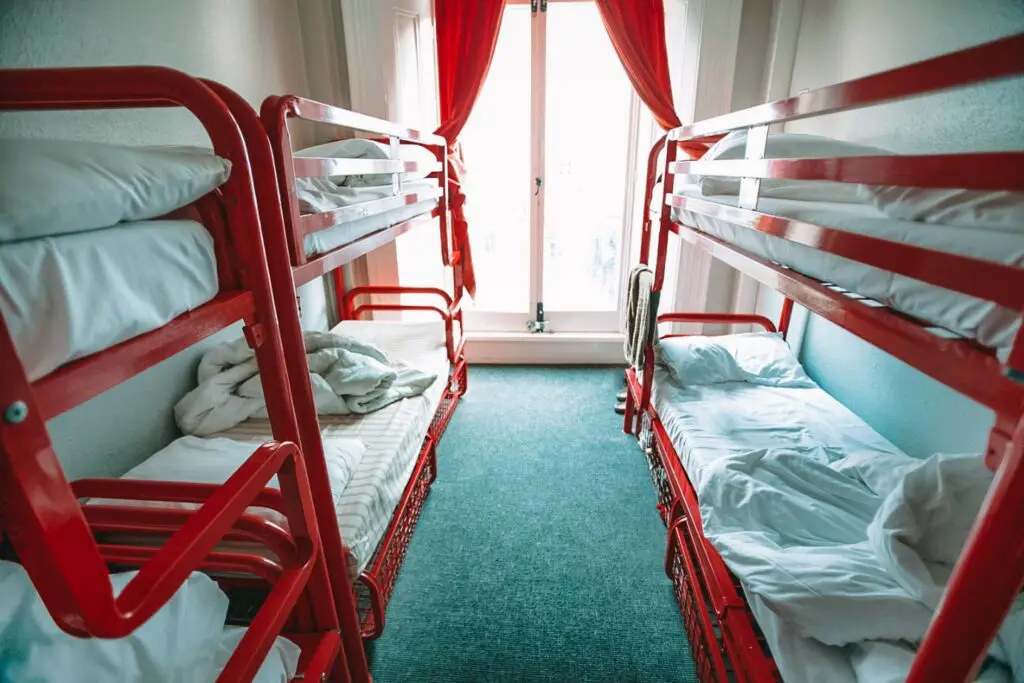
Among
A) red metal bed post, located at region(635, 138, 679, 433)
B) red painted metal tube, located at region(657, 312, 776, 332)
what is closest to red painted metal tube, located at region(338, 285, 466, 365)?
red metal bed post, located at region(635, 138, 679, 433)

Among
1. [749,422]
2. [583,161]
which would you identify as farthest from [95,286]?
[583,161]

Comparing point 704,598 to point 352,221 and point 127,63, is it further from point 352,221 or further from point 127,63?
point 127,63

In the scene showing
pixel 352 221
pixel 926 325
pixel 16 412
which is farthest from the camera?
pixel 352 221

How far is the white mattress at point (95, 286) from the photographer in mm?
518

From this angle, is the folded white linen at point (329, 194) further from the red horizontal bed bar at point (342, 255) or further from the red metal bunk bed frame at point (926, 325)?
the red metal bunk bed frame at point (926, 325)

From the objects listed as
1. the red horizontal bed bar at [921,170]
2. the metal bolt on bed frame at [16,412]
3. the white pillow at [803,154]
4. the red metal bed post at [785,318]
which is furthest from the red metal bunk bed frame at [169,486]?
the red metal bed post at [785,318]

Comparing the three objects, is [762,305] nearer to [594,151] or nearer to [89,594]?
[594,151]

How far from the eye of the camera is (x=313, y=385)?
5.83ft

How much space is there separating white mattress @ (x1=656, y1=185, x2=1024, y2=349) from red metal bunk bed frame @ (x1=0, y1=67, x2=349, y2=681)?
1.09 metres

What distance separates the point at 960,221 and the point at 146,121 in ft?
7.56

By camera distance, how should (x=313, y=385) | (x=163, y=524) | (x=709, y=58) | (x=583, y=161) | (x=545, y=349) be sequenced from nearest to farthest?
(x=163, y=524), (x=313, y=385), (x=709, y=58), (x=583, y=161), (x=545, y=349)

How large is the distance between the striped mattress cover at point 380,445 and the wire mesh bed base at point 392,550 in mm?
52

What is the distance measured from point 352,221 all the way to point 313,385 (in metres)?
0.67

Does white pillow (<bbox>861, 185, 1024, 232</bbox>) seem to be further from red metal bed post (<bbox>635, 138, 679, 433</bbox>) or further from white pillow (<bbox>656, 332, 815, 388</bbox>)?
white pillow (<bbox>656, 332, 815, 388</bbox>)
